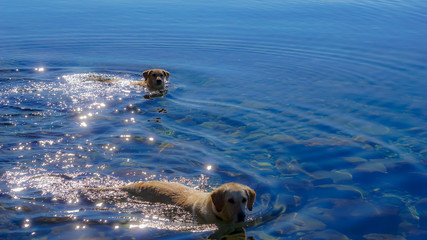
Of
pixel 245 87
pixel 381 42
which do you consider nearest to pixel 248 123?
pixel 245 87

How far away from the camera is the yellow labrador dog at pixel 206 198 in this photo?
6691mm

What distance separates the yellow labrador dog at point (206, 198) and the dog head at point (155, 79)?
6.38m

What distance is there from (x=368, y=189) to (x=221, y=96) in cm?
569

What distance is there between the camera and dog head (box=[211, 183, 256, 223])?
6.68 m

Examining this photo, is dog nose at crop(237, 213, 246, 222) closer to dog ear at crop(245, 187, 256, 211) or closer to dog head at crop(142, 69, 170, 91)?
dog ear at crop(245, 187, 256, 211)

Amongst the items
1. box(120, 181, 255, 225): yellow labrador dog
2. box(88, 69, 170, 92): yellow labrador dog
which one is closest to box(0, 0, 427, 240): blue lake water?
box(120, 181, 255, 225): yellow labrador dog

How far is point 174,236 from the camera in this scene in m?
6.61

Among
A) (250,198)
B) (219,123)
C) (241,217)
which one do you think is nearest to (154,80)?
(219,123)

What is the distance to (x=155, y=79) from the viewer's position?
45.3ft

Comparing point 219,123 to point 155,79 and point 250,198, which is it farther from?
point 250,198

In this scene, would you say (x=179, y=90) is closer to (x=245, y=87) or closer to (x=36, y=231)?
(x=245, y=87)

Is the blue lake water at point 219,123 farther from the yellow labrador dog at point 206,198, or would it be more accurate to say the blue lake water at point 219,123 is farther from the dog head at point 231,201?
the dog head at point 231,201

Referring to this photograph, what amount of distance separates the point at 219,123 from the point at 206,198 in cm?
400

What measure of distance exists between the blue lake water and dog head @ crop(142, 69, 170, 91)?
0.32 meters
